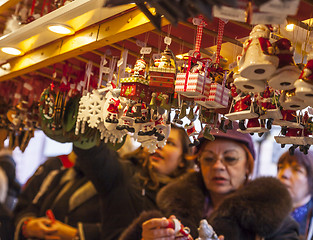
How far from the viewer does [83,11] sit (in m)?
1.87

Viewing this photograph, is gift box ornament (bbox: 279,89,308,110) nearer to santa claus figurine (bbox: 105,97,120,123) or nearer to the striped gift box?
the striped gift box

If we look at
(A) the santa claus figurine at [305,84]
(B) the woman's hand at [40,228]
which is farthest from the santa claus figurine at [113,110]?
(B) the woman's hand at [40,228]

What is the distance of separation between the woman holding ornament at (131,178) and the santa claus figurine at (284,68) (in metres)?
2.14

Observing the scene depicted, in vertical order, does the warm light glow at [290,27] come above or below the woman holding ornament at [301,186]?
above

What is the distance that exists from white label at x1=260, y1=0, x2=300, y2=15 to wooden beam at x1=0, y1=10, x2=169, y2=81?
81cm

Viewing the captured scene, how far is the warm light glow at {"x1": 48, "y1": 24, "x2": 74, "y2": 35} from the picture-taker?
207 cm

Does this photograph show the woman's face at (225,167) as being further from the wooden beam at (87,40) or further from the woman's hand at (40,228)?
the woman's hand at (40,228)

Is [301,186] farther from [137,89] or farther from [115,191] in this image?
[137,89]

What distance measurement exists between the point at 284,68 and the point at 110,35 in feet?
3.00

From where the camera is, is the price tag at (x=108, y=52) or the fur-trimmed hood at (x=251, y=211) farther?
the fur-trimmed hood at (x=251, y=211)

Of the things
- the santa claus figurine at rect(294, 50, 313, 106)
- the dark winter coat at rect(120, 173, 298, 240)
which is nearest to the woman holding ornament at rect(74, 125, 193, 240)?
the dark winter coat at rect(120, 173, 298, 240)

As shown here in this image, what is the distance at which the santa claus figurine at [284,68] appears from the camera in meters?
1.27

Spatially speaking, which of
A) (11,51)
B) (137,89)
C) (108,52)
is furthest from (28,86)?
(137,89)

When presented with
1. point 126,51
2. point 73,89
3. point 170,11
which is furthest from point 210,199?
point 170,11
